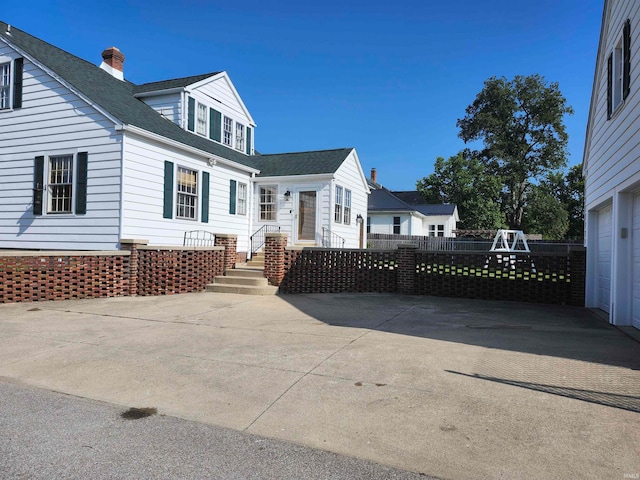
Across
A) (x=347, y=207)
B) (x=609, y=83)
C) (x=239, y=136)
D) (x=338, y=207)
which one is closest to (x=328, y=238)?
(x=338, y=207)

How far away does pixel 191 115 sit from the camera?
50.3 feet

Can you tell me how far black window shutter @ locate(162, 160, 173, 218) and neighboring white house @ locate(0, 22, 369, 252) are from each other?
0.03 meters

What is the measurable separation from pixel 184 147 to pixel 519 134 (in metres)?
35.9

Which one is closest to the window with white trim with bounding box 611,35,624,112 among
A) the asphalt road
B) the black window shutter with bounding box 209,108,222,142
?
the asphalt road

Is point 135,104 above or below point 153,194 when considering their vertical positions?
above

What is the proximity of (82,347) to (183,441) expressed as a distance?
3369 millimetres

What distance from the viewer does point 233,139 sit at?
17562 millimetres

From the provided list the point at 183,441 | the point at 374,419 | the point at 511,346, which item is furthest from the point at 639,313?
the point at 183,441

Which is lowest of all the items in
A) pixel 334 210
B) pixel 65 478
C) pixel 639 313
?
pixel 65 478

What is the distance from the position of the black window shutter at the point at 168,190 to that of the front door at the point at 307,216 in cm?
515

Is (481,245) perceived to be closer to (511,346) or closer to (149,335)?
(511,346)

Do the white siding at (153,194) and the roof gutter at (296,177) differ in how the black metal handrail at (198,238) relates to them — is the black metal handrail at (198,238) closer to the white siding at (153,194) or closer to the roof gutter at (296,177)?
the white siding at (153,194)

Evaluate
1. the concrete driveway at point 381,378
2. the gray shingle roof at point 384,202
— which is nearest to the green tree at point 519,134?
the gray shingle roof at point 384,202

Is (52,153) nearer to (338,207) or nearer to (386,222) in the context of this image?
(338,207)
